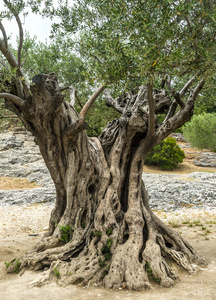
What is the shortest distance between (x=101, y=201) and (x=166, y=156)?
Answer: 19.3 meters

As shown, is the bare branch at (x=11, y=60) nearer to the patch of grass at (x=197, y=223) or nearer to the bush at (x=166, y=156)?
the patch of grass at (x=197, y=223)

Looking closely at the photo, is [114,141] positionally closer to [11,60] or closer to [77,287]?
[11,60]

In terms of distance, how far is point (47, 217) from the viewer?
11492 millimetres

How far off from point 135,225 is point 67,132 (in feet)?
9.18

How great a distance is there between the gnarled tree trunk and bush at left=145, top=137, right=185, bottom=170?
17.1m

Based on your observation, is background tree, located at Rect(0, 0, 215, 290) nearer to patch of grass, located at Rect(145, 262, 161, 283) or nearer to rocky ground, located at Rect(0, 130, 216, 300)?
patch of grass, located at Rect(145, 262, 161, 283)

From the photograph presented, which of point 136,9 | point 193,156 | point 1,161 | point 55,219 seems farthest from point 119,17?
point 193,156

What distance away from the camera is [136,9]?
4.73 m

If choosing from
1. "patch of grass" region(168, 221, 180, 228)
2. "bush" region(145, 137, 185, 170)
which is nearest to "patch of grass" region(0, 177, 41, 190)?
"patch of grass" region(168, 221, 180, 228)

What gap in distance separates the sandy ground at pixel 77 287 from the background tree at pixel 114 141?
0.26m

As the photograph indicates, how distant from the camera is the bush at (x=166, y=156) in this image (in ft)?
81.5

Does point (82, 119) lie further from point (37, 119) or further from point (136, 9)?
point (136, 9)

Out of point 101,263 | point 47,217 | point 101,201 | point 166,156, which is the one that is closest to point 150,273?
point 101,263

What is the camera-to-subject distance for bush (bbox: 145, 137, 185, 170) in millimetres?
24828
